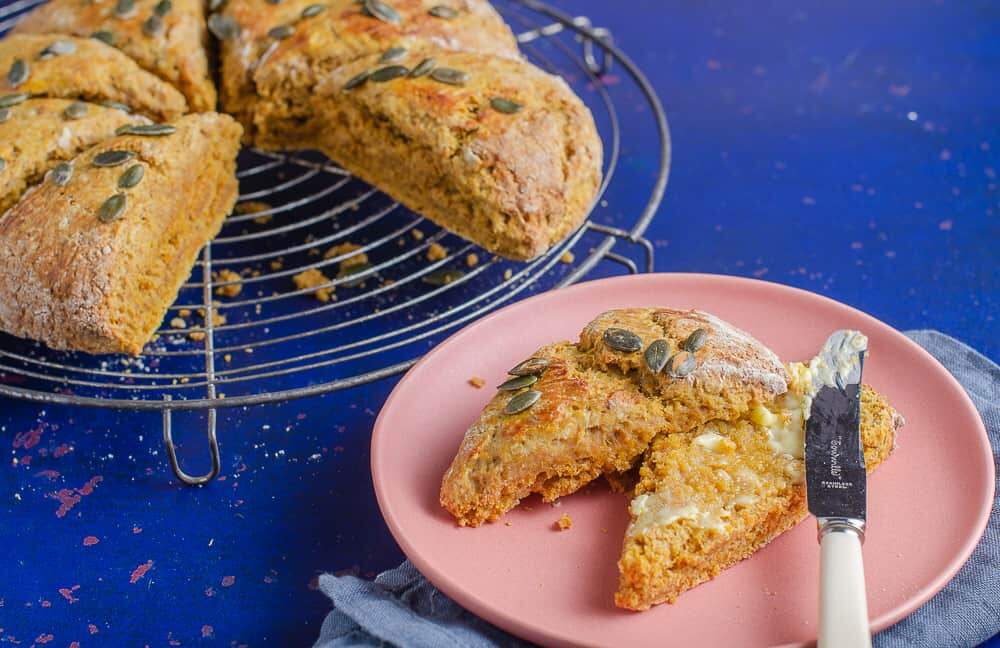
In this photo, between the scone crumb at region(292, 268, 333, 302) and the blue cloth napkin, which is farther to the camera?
the scone crumb at region(292, 268, 333, 302)

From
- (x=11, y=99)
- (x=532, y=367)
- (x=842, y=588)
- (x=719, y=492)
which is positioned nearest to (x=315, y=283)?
(x=11, y=99)

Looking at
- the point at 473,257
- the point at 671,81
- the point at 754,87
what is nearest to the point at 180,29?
the point at 473,257

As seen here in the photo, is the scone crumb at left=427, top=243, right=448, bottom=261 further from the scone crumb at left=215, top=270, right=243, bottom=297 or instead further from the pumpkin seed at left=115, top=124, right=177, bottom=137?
the pumpkin seed at left=115, top=124, right=177, bottom=137

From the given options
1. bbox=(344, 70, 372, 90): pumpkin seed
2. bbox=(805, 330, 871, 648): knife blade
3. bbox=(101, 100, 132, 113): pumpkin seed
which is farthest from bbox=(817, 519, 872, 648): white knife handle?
bbox=(101, 100, 132, 113): pumpkin seed

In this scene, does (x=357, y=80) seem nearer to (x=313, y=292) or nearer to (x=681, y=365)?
(x=313, y=292)

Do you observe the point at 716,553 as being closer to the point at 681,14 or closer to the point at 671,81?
the point at 671,81

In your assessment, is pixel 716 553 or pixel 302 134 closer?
pixel 716 553
